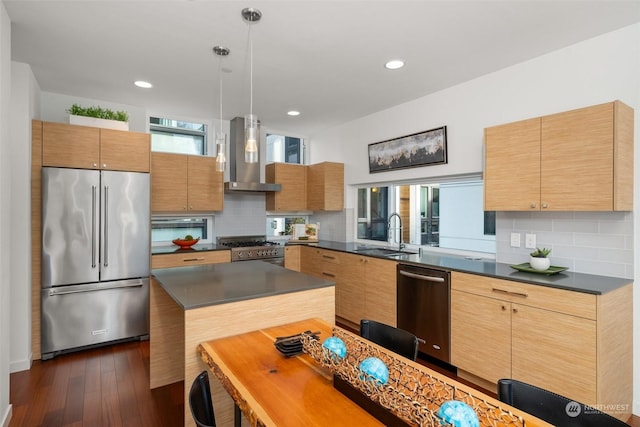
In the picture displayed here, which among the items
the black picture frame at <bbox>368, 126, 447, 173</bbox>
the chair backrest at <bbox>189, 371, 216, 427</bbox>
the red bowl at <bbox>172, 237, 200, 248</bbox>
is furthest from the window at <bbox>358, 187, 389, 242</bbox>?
the chair backrest at <bbox>189, 371, 216, 427</bbox>

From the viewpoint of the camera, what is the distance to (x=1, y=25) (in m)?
2.07

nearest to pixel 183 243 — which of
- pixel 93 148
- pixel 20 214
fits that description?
pixel 93 148

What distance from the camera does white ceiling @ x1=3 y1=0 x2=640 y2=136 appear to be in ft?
7.04

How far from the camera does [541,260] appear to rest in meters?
2.49

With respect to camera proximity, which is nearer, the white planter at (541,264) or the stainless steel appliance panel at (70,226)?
the white planter at (541,264)

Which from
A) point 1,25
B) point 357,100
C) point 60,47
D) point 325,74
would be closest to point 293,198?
point 357,100

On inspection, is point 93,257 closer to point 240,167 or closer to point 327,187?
point 240,167

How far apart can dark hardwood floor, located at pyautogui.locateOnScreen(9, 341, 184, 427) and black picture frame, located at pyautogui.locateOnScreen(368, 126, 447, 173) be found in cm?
323

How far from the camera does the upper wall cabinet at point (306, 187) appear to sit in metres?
4.86

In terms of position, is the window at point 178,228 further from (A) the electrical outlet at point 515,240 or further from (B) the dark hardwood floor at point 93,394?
(A) the electrical outlet at point 515,240

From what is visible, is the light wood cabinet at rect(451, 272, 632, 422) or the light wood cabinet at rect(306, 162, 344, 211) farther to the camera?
the light wood cabinet at rect(306, 162, 344, 211)

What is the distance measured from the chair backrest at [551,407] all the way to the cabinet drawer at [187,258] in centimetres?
358

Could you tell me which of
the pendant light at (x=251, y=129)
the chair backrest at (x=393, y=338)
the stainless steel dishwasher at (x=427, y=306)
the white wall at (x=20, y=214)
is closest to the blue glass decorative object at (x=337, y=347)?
the chair backrest at (x=393, y=338)

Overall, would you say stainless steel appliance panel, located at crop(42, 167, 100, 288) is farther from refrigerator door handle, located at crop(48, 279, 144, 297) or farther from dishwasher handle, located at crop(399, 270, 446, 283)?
dishwasher handle, located at crop(399, 270, 446, 283)
